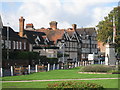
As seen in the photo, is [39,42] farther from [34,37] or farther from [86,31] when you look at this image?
[86,31]

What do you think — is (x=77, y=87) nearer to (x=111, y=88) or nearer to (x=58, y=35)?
(x=111, y=88)

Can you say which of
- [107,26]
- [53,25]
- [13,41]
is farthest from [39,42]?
[107,26]

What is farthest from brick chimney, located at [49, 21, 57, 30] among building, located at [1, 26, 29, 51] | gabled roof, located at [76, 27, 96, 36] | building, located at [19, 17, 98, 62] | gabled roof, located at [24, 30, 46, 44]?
building, located at [1, 26, 29, 51]

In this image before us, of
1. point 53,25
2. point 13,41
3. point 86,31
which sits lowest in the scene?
point 13,41

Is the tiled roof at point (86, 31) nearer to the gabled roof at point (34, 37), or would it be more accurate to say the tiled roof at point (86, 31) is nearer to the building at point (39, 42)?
the building at point (39, 42)

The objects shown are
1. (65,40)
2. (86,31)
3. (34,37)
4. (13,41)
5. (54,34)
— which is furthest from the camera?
(86,31)

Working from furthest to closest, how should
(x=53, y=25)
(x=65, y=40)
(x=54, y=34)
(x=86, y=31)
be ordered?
(x=86, y=31) < (x=53, y=25) < (x=54, y=34) < (x=65, y=40)

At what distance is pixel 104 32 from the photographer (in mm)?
61469

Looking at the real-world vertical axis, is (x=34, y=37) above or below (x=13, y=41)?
above

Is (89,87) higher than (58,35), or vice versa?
(58,35)

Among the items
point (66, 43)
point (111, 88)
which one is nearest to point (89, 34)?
point (66, 43)

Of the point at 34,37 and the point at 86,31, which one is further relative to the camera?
the point at 86,31

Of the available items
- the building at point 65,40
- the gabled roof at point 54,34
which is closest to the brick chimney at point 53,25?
the building at point 65,40

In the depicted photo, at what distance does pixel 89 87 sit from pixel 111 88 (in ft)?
6.53
